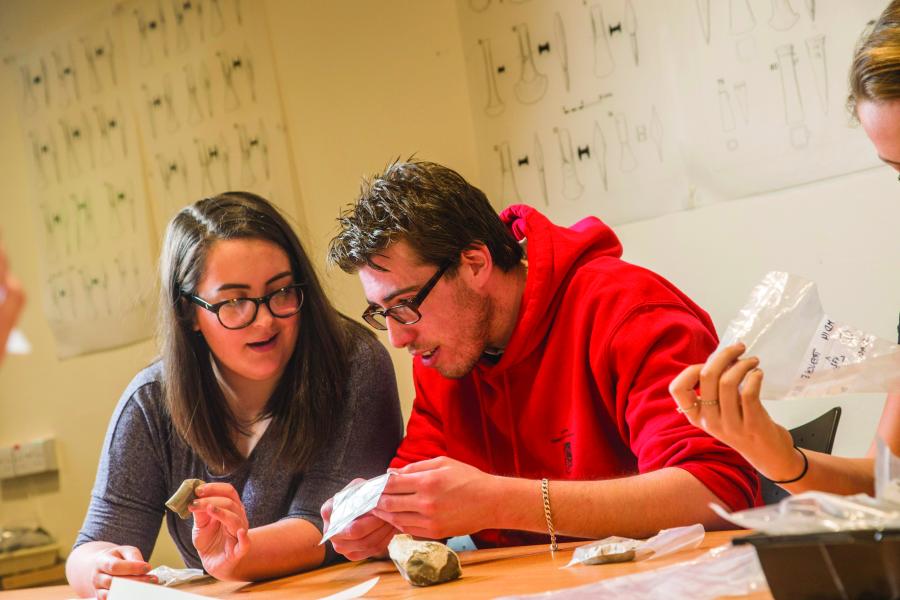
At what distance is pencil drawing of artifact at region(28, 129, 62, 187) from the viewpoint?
3592 millimetres

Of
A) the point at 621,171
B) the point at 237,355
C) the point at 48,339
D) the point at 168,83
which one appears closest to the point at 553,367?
the point at 237,355

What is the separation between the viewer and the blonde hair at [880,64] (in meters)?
1.27

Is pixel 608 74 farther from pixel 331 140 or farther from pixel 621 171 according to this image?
pixel 331 140

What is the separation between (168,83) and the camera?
330 cm

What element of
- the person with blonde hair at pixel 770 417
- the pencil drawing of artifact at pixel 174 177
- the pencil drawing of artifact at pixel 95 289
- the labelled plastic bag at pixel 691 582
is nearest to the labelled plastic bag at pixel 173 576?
the labelled plastic bag at pixel 691 582

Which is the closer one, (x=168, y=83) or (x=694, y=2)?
(x=694, y=2)

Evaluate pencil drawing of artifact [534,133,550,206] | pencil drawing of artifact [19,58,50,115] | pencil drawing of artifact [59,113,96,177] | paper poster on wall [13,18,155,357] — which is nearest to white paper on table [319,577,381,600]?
pencil drawing of artifact [534,133,550,206]

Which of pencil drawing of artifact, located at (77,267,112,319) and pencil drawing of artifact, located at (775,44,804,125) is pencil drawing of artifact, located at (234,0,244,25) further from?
pencil drawing of artifact, located at (775,44,804,125)

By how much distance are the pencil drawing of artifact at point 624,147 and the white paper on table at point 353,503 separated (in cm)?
110

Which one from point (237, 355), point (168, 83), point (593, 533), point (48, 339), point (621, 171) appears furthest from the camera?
point (48, 339)

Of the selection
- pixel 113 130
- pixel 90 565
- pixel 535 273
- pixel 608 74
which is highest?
pixel 113 130

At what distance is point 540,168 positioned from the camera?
2473 mm

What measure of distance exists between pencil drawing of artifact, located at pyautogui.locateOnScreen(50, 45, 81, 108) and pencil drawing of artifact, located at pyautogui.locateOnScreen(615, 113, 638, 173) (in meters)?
2.12

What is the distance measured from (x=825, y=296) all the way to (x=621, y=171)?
56 centimetres
